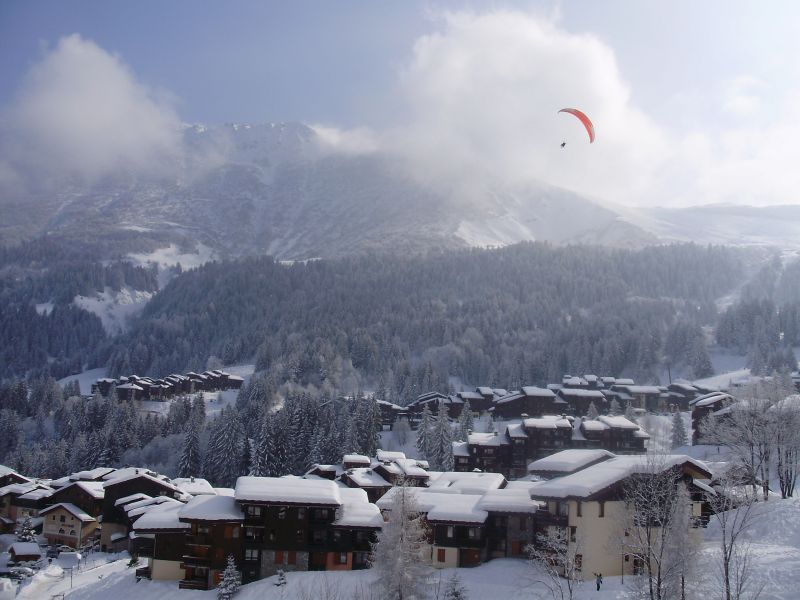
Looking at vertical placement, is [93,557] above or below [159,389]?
below

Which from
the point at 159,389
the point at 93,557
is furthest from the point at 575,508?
the point at 159,389

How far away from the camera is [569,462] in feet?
154

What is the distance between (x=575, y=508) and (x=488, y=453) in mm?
47656

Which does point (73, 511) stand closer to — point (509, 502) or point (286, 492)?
point (286, 492)

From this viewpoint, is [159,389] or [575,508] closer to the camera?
[575,508]

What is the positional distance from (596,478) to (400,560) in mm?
12698

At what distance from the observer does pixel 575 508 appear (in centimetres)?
4009

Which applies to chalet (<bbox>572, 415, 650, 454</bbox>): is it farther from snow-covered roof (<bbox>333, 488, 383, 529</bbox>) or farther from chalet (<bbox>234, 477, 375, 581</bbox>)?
chalet (<bbox>234, 477, 375, 581</bbox>)

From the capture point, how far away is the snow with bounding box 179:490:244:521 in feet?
150

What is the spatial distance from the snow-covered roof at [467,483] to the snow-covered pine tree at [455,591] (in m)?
14.8

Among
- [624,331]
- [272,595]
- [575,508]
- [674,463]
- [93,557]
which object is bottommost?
[93,557]

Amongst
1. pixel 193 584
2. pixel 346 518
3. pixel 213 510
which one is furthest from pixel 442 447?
pixel 193 584

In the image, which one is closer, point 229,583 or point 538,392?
point 229,583

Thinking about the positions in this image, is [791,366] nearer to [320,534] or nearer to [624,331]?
[624,331]
